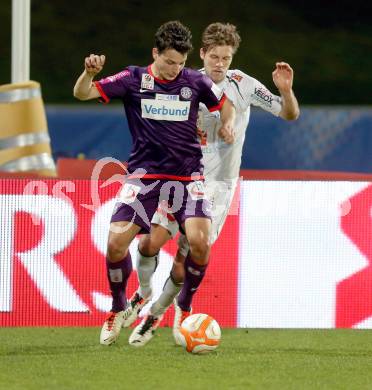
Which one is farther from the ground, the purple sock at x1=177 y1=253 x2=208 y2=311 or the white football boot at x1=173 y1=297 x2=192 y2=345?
the purple sock at x1=177 y1=253 x2=208 y2=311

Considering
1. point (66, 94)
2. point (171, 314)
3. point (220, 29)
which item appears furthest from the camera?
point (66, 94)

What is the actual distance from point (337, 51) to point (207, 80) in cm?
1272

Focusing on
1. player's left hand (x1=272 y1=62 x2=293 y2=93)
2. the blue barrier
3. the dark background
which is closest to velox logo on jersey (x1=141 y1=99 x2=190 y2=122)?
player's left hand (x1=272 y1=62 x2=293 y2=93)

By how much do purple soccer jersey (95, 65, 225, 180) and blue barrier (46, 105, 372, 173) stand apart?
27.1ft

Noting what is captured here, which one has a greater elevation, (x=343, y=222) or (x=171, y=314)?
(x=343, y=222)

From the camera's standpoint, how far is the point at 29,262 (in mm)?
8789

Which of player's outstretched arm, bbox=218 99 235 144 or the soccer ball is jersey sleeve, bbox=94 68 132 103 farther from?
the soccer ball

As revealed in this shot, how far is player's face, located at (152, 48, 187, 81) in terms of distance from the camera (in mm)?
7520

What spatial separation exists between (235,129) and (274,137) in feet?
25.4

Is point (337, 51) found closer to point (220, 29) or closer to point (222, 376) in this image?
point (220, 29)

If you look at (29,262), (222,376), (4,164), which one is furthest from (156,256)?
(4,164)

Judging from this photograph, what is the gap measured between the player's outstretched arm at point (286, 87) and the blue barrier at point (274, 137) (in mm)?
8093

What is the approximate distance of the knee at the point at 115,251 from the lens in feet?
25.0

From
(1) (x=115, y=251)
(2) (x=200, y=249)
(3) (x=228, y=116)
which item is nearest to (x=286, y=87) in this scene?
(3) (x=228, y=116)
